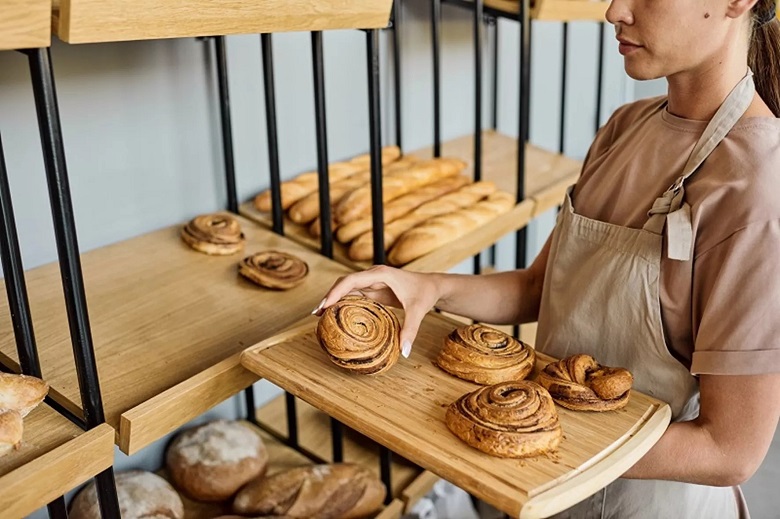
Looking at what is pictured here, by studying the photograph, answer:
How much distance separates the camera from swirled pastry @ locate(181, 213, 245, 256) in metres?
1.60

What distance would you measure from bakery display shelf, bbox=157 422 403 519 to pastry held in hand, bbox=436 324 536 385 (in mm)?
771

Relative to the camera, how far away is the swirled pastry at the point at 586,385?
0.97 metres

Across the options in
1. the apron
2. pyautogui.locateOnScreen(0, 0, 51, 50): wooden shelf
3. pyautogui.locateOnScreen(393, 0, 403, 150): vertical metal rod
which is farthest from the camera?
pyautogui.locateOnScreen(393, 0, 403, 150): vertical metal rod

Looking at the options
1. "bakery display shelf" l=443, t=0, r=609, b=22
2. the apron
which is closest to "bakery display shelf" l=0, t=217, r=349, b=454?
the apron

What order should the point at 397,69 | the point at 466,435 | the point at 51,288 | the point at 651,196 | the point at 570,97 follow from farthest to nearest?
the point at 570,97, the point at 397,69, the point at 51,288, the point at 651,196, the point at 466,435

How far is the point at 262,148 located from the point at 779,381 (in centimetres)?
132

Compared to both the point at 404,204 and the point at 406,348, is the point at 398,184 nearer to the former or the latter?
the point at 404,204

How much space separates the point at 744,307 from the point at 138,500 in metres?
1.15

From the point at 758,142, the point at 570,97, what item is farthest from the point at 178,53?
Answer: the point at 570,97

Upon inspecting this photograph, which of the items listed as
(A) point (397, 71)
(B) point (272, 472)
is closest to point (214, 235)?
(B) point (272, 472)

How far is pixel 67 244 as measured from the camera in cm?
93

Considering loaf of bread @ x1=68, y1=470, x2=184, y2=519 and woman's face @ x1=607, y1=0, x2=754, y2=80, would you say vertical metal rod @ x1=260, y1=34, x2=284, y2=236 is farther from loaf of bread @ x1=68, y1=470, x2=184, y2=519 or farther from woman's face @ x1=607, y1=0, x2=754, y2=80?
woman's face @ x1=607, y1=0, x2=754, y2=80

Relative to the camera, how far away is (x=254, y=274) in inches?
58.1

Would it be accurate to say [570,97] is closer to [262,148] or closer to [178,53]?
[262,148]
